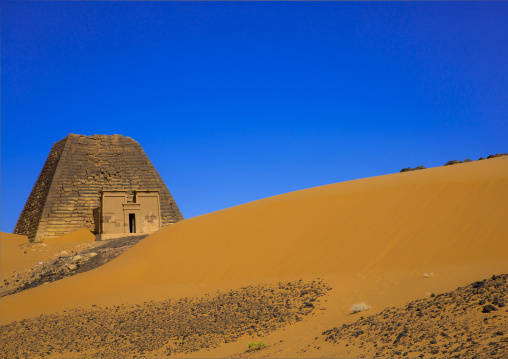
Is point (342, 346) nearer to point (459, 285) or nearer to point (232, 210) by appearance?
point (459, 285)

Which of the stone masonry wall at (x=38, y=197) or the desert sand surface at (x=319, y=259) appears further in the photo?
the stone masonry wall at (x=38, y=197)

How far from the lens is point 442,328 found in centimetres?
820

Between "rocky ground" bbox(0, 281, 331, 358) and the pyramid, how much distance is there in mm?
26502

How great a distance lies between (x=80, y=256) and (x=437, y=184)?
15349 millimetres

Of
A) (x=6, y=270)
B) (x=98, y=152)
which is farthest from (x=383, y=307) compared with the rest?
(x=98, y=152)

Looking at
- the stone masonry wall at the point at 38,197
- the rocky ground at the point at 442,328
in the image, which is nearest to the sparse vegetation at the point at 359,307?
the rocky ground at the point at 442,328

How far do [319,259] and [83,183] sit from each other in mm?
34012

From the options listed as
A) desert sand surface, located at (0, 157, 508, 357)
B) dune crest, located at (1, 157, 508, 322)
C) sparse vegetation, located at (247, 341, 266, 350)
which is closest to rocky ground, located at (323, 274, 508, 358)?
desert sand surface, located at (0, 157, 508, 357)

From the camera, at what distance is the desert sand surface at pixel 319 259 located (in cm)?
1092

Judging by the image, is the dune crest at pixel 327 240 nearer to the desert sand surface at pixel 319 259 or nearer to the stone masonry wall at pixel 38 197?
the desert sand surface at pixel 319 259

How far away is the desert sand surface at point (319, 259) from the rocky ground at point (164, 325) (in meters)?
0.09

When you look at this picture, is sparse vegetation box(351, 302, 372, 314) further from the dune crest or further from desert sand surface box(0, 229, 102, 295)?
desert sand surface box(0, 229, 102, 295)

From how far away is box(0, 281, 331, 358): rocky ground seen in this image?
1147cm

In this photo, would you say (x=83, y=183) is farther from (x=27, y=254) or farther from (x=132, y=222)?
(x=27, y=254)
